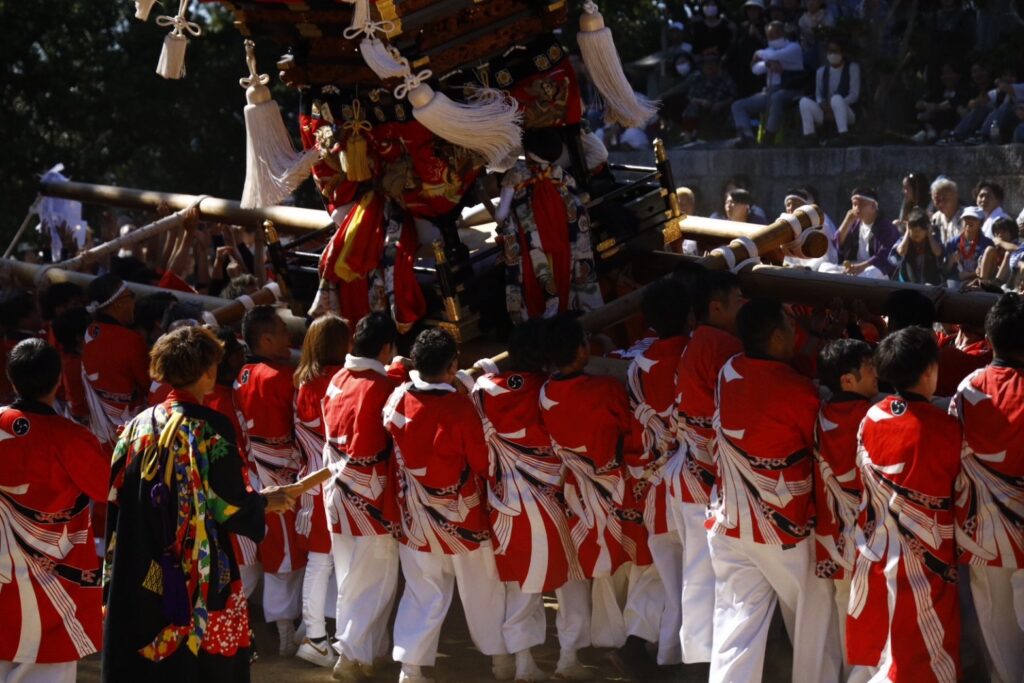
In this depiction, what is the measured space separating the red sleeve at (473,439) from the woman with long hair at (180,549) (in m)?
1.50

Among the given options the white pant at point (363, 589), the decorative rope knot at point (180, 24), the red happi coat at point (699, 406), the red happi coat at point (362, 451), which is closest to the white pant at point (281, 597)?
the white pant at point (363, 589)

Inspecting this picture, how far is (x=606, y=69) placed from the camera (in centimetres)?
780

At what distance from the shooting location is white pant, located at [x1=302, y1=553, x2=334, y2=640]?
7.22 m

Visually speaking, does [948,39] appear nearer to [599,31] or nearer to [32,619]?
[599,31]

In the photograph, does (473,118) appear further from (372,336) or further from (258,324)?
(258,324)

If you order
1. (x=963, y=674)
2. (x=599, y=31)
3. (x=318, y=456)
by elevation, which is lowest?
(x=963, y=674)

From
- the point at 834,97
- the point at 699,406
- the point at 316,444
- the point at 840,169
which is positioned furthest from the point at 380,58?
the point at 834,97

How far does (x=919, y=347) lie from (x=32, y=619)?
362 cm

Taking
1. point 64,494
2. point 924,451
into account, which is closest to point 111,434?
point 64,494

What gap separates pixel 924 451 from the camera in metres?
5.30

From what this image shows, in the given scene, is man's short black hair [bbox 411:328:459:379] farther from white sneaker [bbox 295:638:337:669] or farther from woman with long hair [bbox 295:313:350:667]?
white sneaker [bbox 295:638:337:669]

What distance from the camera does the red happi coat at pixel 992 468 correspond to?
5316 mm

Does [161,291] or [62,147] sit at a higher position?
[161,291]

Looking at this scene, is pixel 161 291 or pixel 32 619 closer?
pixel 32 619
